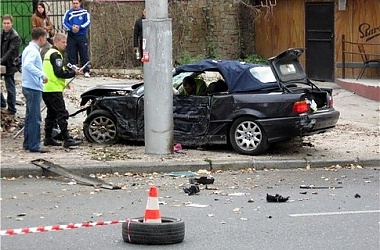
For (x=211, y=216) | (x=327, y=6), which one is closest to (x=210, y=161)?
(x=211, y=216)

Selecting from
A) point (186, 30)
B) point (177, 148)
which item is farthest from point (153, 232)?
point (186, 30)

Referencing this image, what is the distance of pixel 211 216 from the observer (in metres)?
9.71

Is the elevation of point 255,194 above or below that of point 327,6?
below

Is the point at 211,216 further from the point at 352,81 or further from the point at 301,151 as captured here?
the point at 352,81

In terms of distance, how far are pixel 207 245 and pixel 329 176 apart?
4.84 meters

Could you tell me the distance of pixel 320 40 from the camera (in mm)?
24484

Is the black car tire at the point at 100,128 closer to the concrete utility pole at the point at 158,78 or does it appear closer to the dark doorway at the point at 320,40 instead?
the concrete utility pole at the point at 158,78

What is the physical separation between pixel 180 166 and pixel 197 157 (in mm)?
700

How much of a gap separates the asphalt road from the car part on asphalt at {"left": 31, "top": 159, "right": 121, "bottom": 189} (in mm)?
177

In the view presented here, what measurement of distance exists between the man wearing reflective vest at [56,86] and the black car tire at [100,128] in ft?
1.49

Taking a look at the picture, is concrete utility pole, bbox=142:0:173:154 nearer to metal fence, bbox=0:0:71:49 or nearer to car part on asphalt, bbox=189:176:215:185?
car part on asphalt, bbox=189:176:215:185

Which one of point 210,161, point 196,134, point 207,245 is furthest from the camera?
point 196,134

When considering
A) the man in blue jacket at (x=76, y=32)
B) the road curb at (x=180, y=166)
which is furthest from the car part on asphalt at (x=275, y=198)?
the man in blue jacket at (x=76, y=32)

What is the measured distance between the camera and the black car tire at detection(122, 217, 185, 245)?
8.26 metres
